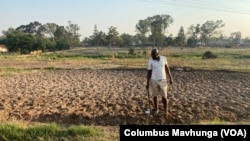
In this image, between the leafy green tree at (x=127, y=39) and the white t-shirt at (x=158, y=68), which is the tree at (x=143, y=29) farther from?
the white t-shirt at (x=158, y=68)

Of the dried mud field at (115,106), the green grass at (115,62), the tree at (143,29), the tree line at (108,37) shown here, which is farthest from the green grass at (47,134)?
the tree at (143,29)

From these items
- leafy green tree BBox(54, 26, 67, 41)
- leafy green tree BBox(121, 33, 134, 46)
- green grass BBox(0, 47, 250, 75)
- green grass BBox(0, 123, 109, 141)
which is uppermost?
leafy green tree BBox(54, 26, 67, 41)

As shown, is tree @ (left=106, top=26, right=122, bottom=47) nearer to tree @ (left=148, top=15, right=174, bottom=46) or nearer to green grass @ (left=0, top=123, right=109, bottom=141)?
tree @ (left=148, top=15, right=174, bottom=46)

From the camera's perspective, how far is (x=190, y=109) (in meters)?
8.20

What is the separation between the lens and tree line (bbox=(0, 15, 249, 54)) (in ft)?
202

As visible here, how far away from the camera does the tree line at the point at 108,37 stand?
61500mm

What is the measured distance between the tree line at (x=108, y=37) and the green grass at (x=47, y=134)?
57.3m

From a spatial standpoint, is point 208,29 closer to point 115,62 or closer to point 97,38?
point 97,38

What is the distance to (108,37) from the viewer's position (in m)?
74.6

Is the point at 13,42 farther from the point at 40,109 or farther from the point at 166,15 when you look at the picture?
the point at 40,109

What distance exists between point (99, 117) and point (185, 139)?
369cm

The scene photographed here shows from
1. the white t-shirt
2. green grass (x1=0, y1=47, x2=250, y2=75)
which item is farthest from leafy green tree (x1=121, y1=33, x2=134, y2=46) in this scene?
the white t-shirt

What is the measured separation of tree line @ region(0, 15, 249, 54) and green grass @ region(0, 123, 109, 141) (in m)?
57.3

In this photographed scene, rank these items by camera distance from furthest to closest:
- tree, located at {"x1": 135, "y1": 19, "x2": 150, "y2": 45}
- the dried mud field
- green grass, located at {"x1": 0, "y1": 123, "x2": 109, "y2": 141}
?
tree, located at {"x1": 135, "y1": 19, "x2": 150, "y2": 45} < the dried mud field < green grass, located at {"x1": 0, "y1": 123, "x2": 109, "y2": 141}
